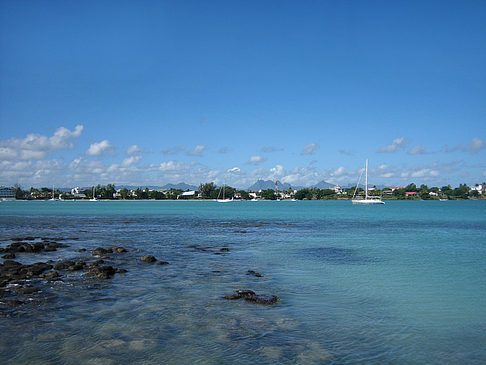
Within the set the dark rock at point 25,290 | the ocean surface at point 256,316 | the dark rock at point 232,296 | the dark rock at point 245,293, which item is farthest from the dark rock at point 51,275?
the dark rock at point 245,293

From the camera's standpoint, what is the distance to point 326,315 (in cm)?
1356

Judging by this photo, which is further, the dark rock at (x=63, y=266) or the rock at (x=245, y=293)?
the dark rock at (x=63, y=266)

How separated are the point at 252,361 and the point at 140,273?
39.9ft

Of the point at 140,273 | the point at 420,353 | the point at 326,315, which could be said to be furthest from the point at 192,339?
the point at 140,273

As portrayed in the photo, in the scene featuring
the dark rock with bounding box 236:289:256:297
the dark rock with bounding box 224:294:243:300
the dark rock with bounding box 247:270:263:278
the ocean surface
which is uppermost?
the dark rock with bounding box 236:289:256:297

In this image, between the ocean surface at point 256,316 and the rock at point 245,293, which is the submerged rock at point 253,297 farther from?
A: the ocean surface at point 256,316

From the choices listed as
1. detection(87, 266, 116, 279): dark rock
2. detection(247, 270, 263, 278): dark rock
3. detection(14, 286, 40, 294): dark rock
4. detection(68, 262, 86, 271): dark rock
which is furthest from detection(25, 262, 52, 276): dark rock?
detection(247, 270, 263, 278): dark rock

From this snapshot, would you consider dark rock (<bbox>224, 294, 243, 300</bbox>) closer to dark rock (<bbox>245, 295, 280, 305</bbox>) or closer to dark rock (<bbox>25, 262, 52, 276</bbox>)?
dark rock (<bbox>245, 295, 280, 305</bbox>)

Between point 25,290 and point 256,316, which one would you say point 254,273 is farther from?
point 25,290

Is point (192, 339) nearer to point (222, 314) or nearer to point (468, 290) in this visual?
point (222, 314)

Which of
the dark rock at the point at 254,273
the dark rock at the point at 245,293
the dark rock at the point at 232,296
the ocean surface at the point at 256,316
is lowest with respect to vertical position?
the ocean surface at the point at 256,316

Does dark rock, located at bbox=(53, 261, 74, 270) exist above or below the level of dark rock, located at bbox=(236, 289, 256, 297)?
below

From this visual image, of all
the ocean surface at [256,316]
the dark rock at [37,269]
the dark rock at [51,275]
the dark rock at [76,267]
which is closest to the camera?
the ocean surface at [256,316]

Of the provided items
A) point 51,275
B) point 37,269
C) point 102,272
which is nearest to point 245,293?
point 102,272
